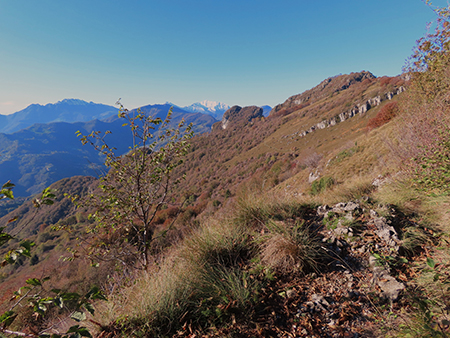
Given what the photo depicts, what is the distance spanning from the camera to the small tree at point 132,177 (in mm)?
4953

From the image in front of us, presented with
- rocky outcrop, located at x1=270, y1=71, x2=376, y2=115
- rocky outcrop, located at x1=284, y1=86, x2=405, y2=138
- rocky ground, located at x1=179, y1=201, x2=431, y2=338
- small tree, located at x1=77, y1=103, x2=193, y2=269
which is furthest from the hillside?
rocky outcrop, located at x1=270, y1=71, x2=376, y2=115

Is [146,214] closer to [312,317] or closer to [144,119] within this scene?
[144,119]

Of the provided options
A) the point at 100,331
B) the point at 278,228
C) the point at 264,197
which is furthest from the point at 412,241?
the point at 100,331

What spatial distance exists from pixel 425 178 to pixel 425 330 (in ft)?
10.5

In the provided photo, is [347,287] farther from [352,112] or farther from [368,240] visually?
[352,112]

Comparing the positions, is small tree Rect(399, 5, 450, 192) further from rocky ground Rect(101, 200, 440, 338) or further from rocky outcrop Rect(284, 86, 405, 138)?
rocky outcrop Rect(284, 86, 405, 138)

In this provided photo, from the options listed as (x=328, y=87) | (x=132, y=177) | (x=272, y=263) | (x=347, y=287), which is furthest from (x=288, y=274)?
(x=328, y=87)

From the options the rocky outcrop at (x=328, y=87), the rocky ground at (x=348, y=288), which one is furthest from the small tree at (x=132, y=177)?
the rocky outcrop at (x=328, y=87)

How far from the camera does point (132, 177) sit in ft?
16.7

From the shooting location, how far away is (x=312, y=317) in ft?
10.2

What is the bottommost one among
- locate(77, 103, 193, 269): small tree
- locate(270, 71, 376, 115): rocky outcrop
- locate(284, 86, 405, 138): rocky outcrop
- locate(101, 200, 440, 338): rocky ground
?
locate(101, 200, 440, 338): rocky ground

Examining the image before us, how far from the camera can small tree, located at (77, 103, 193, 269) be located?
495 cm

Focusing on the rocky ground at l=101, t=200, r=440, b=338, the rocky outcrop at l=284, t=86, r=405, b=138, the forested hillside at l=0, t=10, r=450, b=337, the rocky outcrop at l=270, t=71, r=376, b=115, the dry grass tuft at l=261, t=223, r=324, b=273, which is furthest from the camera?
the rocky outcrop at l=270, t=71, r=376, b=115

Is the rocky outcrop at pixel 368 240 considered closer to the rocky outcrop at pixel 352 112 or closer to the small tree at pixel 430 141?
the small tree at pixel 430 141
